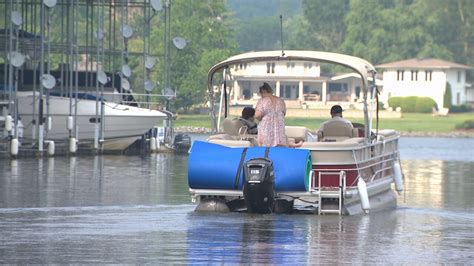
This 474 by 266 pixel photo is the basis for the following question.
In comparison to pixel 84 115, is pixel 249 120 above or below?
above

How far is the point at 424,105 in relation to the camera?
120 meters

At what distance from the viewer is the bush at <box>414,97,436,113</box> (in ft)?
391

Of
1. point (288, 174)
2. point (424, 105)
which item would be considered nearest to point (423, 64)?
point (424, 105)

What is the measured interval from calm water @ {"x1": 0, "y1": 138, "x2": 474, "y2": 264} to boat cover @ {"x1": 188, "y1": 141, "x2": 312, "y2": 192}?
0.49 metres

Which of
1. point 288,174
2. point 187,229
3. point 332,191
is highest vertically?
point 288,174

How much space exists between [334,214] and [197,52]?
75.8 metres

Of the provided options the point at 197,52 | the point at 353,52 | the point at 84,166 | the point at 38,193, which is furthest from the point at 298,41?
the point at 38,193

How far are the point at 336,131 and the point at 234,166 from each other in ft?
10.4

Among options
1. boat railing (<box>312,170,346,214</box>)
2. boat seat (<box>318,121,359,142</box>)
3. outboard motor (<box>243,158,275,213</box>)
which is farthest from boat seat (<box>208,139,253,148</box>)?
boat seat (<box>318,121,359,142</box>)

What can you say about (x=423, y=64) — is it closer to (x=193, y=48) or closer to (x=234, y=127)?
(x=193, y=48)

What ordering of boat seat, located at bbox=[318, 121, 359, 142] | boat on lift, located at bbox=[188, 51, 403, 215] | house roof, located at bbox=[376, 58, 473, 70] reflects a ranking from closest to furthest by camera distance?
boat on lift, located at bbox=[188, 51, 403, 215] < boat seat, located at bbox=[318, 121, 359, 142] < house roof, located at bbox=[376, 58, 473, 70]

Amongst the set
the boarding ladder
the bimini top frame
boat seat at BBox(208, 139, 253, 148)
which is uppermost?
the bimini top frame

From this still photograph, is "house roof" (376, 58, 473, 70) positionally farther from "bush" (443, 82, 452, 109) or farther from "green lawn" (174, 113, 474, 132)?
"green lawn" (174, 113, 474, 132)

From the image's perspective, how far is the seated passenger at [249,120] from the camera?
942 inches
